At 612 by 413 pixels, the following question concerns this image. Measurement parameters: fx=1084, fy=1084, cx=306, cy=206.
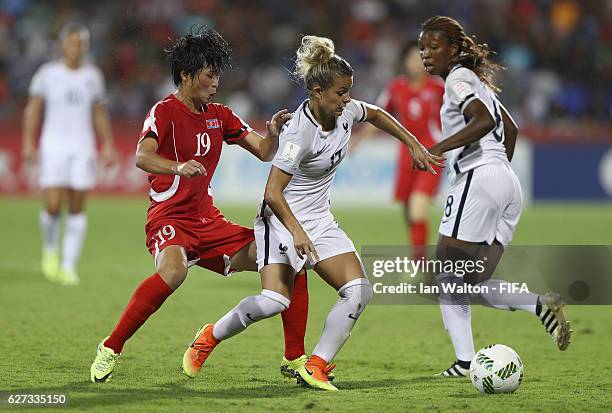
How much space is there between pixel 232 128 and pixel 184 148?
42cm

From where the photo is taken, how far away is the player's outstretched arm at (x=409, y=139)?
6.17m

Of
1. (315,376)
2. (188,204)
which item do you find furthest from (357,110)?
(315,376)

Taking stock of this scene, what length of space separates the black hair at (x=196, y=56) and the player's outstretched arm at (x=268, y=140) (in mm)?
433

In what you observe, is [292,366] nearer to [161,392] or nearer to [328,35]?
[161,392]

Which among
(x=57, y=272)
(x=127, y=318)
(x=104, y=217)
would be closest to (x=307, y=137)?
(x=127, y=318)

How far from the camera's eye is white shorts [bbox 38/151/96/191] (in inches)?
424

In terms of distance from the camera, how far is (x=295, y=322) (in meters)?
6.39

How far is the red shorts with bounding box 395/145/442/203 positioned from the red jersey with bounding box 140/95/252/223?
4491 mm

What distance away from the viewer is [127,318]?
617cm

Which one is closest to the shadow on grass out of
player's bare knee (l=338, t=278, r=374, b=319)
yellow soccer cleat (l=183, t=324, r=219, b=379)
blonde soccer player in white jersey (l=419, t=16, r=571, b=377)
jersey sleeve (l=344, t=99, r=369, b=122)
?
yellow soccer cleat (l=183, t=324, r=219, b=379)

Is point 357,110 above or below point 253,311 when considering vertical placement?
above

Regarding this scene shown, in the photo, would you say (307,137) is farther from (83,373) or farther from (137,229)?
(137,229)

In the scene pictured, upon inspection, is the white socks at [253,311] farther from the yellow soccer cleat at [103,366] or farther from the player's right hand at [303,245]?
the yellow soccer cleat at [103,366]
